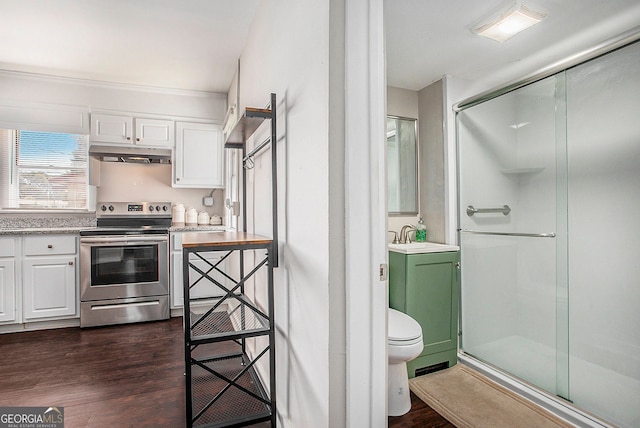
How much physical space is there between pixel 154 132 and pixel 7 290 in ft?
6.30

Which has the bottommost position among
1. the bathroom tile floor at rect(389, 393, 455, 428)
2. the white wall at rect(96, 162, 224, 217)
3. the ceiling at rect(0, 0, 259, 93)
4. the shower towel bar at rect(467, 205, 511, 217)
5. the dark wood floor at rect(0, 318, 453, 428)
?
the bathroom tile floor at rect(389, 393, 455, 428)

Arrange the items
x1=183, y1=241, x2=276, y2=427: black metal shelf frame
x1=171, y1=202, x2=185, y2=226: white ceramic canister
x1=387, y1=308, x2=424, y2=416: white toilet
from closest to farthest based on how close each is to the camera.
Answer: x1=183, y1=241, x2=276, y2=427: black metal shelf frame
x1=387, y1=308, x2=424, y2=416: white toilet
x1=171, y1=202, x2=185, y2=226: white ceramic canister

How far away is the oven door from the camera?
10.0ft

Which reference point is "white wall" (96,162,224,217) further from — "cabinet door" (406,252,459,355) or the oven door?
"cabinet door" (406,252,459,355)

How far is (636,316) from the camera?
1866mm

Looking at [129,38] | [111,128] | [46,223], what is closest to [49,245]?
[46,223]

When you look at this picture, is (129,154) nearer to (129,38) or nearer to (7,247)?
(129,38)

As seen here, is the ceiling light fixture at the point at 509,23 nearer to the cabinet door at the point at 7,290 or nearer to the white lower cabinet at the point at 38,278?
the white lower cabinet at the point at 38,278

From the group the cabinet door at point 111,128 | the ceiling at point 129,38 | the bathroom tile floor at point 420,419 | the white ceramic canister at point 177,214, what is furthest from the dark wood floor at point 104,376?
the ceiling at point 129,38

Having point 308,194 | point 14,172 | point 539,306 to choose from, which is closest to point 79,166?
point 14,172

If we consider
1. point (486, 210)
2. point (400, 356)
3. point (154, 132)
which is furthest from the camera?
point (154, 132)

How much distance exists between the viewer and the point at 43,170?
3271 millimetres

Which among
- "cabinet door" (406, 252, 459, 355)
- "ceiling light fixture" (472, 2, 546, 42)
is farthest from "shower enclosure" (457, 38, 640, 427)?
"ceiling light fixture" (472, 2, 546, 42)

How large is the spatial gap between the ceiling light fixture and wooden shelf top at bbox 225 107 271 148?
142 centimetres
